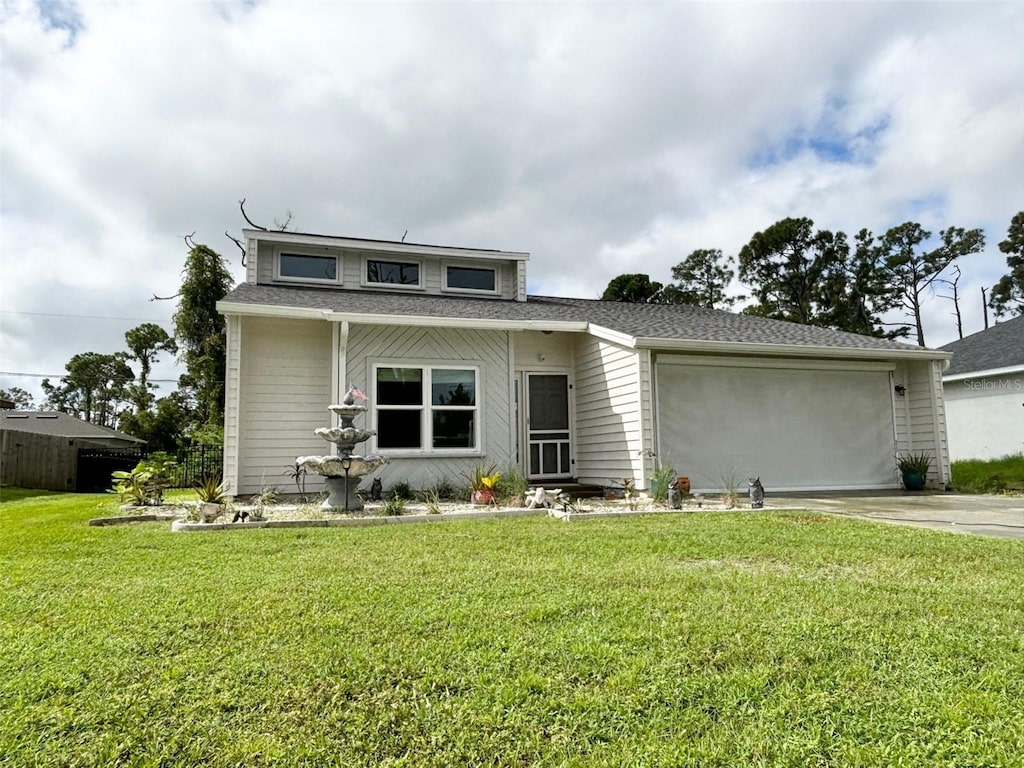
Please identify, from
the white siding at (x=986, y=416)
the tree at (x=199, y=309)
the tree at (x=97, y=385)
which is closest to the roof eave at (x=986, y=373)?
the white siding at (x=986, y=416)

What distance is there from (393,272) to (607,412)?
19.2 feet

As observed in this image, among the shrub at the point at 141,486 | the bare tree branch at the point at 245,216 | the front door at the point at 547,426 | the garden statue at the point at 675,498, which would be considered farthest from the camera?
the bare tree branch at the point at 245,216

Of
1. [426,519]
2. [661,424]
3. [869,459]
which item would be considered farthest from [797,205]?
[426,519]

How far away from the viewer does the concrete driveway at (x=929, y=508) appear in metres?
6.29

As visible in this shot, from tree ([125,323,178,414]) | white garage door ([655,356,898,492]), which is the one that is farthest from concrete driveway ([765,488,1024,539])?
tree ([125,323,178,414])

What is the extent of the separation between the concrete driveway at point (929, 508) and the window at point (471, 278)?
7.30 meters

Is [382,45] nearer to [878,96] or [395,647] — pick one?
[395,647]

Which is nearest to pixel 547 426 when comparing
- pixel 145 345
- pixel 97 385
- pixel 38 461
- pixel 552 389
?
pixel 552 389

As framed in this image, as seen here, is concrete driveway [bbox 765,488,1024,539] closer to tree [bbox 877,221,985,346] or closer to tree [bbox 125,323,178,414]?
tree [bbox 877,221,985,346]

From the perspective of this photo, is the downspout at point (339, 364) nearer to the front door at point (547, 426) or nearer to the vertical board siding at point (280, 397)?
the vertical board siding at point (280, 397)

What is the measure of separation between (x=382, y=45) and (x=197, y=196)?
34.6ft

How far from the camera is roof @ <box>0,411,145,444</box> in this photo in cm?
1756

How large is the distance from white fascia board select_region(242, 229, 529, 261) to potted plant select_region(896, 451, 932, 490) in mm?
8749

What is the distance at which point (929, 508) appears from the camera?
7949 mm
